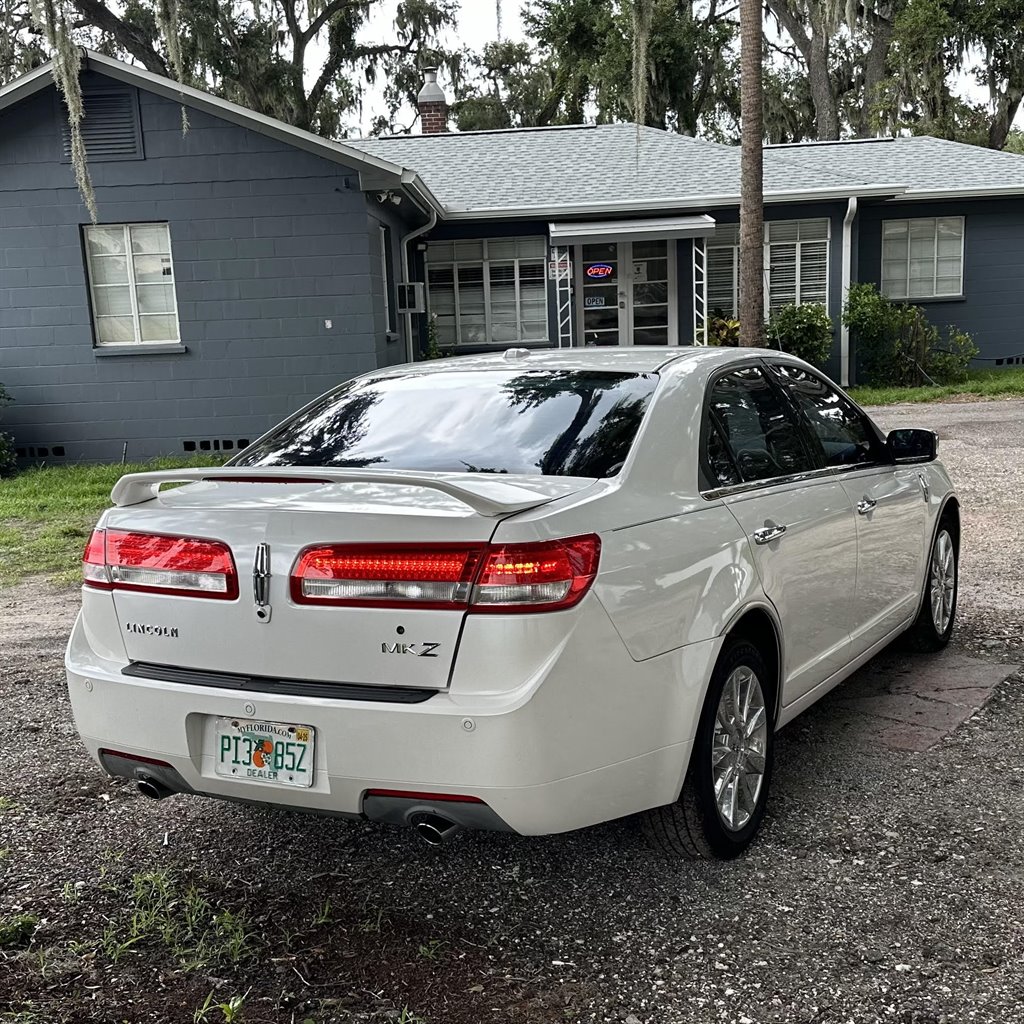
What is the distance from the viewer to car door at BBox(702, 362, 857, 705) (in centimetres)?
363

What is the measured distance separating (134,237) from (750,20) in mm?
7756

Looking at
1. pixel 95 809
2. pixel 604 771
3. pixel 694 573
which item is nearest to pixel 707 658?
pixel 694 573

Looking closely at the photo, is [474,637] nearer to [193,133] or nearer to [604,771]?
[604,771]

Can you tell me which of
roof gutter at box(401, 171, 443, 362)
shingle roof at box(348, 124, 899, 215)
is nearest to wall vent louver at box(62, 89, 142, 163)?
roof gutter at box(401, 171, 443, 362)

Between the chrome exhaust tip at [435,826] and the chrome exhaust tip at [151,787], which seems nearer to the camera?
the chrome exhaust tip at [435,826]

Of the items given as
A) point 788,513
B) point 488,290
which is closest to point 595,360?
point 788,513

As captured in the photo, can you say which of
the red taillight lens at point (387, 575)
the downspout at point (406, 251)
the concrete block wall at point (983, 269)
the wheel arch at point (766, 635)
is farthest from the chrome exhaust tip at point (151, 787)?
the concrete block wall at point (983, 269)

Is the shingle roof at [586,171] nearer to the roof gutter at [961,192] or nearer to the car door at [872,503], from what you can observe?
the roof gutter at [961,192]

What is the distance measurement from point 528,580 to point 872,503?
2.21 m

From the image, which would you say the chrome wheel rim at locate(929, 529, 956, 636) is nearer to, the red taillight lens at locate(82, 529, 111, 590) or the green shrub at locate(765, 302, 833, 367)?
the red taillight lens at locate(82, 529, 111, 590)

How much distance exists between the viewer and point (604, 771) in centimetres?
295

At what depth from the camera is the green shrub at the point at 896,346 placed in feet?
58.0

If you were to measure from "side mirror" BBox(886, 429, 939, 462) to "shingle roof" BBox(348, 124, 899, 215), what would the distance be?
12444 mm

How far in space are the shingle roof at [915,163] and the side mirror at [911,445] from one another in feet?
48.8
